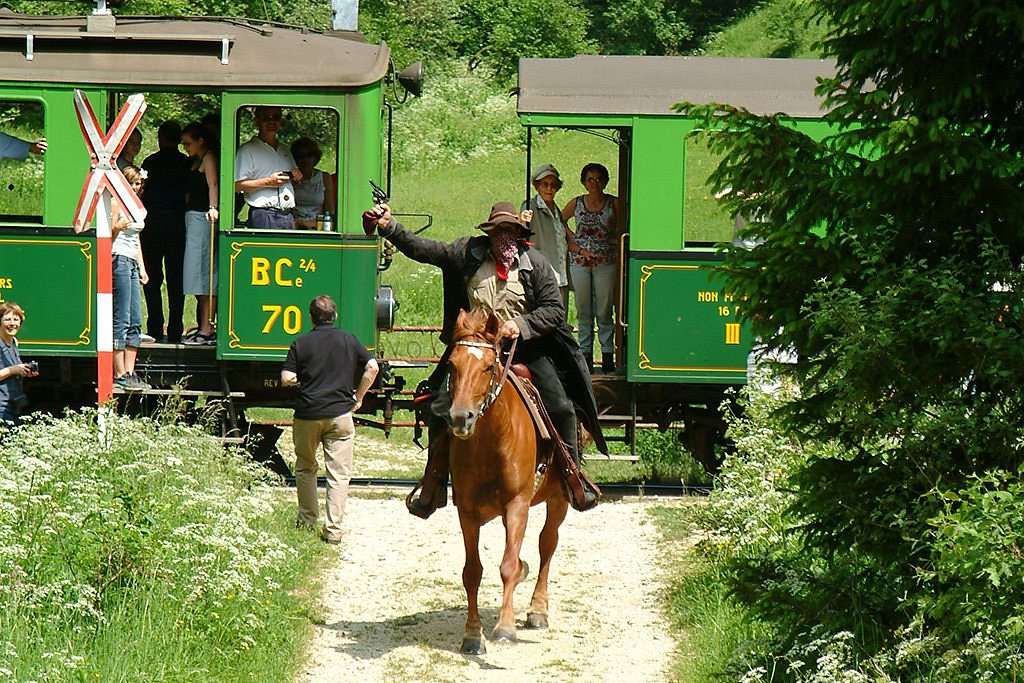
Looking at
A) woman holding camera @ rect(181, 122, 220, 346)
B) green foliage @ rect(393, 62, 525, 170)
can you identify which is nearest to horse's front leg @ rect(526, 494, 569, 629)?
woman holding camera @ rect(181, 122, 220, 346)

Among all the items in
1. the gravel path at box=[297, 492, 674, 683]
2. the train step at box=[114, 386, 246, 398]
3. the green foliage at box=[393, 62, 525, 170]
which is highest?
the green foliage at box=[393, 62, 525, 170]

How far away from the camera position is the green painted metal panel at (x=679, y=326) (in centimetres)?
1327

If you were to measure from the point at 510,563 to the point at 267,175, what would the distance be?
17.9ft

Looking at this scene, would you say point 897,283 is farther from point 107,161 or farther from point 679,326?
point 679,326

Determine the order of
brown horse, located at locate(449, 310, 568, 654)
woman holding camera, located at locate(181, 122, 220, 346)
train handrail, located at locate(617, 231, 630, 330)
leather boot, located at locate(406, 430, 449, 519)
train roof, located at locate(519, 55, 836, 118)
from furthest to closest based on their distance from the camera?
train handrail, located at locate(617, 231, 630, 330) → train roof, located at locate(519, 55, 836, 118) → woman holding camera, located at locate(181, 122, 220, 346) → leather boot, located at locate(406, 430, 449, 519) → brown horse, located at locate(449, 310, 568, 654)

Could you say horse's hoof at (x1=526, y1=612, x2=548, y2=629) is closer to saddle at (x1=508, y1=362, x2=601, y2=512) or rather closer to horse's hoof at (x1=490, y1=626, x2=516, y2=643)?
horse's hoof at (x1=490, y1=626, x2=516, y2=643)

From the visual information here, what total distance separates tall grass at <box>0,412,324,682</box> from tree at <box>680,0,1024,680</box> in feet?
9.85

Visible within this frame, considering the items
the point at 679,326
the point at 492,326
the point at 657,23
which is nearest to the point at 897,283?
the point at 492,326

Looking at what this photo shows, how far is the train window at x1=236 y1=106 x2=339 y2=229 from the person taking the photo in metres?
12.9

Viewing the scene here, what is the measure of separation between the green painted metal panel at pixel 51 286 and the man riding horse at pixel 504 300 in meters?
4.81

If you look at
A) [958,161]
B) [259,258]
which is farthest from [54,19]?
[958,161]

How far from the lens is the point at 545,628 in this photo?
930 cm

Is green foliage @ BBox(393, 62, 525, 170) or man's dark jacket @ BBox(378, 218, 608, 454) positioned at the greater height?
green foliage @ BBox(393, 62, 525, 170)

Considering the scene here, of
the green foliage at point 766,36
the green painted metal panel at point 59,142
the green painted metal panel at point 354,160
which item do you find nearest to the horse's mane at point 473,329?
the green painted metal panel at point 354,160
